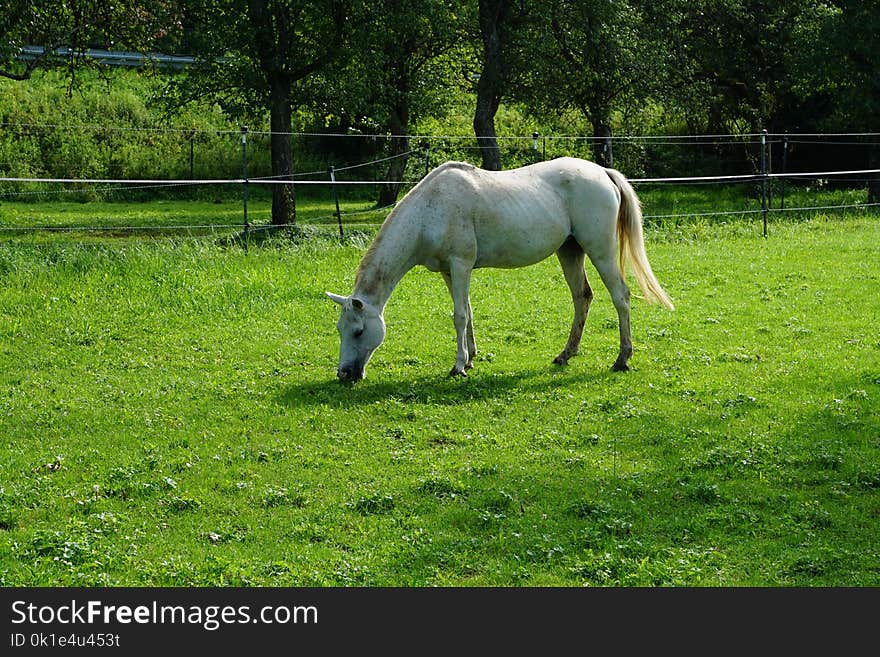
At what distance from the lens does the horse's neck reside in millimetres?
8297

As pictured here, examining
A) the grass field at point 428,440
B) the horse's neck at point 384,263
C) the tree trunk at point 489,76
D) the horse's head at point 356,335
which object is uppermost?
the tree trunk at point 489,76

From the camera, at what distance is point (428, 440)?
6840 millimetres

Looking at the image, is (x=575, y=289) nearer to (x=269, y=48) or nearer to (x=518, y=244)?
(x=518, y=244)

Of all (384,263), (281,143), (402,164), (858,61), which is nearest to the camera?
(384,263)

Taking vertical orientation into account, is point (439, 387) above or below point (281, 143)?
below

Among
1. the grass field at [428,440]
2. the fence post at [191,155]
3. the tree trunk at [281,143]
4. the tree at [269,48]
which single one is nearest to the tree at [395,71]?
the tree at [269,48]

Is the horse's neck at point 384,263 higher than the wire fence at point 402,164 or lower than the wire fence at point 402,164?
lower

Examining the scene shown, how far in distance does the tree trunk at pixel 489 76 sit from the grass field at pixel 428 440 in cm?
971

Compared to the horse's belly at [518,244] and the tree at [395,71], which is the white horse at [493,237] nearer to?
the horse's belly at [518,244]

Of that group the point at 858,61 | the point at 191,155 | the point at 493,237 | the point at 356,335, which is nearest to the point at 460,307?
the point at 493,237

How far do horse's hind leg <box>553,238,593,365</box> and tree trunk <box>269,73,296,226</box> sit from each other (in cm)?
940

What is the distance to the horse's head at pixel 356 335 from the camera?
8.10 m

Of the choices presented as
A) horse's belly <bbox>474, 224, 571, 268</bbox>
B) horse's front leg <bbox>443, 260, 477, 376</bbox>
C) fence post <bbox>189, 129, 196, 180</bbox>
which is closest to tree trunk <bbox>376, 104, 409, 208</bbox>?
fence post <bbox>189, 129, 196, 180</bbox>

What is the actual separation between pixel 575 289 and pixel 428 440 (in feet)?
9.68
